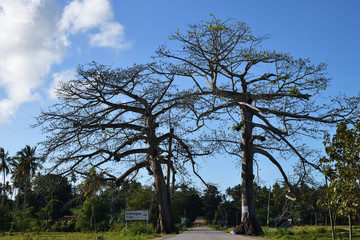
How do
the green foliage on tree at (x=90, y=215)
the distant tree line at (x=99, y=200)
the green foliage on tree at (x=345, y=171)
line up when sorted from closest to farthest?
1. the green foliage on tree at (x=345, y=171)
2. the distant tree line at (x=99, y=200)
3. the green foliage on tree at (x=90, y=215)

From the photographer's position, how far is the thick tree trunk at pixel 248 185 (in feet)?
77.2

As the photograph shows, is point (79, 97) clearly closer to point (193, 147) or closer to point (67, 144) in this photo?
point (67, 144)

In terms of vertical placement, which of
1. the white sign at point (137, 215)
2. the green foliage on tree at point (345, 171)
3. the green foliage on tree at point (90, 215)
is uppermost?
the green foliage on tree at point (345, 171)

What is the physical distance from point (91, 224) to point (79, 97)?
3014cm

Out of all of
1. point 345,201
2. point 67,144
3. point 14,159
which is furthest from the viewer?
point 14,159

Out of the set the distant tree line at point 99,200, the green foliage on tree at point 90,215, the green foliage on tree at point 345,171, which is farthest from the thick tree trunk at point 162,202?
the green foliage on tree at point 90,215

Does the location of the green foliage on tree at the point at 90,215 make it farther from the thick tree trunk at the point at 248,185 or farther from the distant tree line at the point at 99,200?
the thick tree trunk at the point at 248,185

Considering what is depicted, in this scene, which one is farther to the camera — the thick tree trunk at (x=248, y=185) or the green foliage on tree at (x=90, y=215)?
the green foliage on tree at (x=90, y=215)

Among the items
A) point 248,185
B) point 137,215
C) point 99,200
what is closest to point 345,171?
point 248,185

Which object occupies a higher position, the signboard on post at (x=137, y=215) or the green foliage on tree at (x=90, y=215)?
the signboard on post at (x=137, y=215)

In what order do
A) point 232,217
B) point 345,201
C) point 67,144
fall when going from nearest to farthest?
point 345,201 → point 67,144 → point 232,217

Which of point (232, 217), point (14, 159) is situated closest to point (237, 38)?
point (14, 159)

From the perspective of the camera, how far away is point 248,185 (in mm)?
24312

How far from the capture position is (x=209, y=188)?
27.0m
